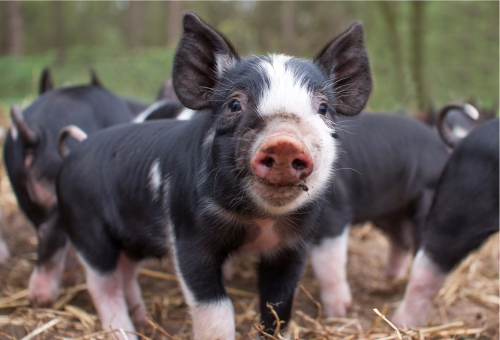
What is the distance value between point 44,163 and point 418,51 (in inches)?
318

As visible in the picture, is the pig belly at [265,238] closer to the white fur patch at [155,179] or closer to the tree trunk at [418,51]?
the white fur patch at [155,179]

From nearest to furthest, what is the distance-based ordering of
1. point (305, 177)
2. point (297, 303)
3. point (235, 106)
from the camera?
point (305, 177)
point (235, 106)
point (297, 303)

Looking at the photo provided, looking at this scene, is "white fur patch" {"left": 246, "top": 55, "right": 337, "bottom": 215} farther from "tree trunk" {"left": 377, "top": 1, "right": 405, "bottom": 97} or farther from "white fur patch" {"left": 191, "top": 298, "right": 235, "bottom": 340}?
"tree trunk" {"left": 377, "top": 1, "right": 405, "bottom": 97}

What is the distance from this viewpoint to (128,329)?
308 centimetres

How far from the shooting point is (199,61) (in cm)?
267

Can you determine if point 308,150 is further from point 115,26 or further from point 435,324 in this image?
point 115,26

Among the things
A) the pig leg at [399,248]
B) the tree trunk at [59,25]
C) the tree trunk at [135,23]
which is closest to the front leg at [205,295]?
the pig leg at [399,248]

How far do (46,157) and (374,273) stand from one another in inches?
108

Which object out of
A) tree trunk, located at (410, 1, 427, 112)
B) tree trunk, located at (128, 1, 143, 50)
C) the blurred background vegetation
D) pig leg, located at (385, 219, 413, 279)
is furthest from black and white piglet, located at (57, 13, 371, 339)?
tree trunk, located at (128, 1, 143, 50)

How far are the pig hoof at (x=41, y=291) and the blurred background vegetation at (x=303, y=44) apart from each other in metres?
4.89

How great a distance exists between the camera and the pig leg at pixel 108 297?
305cm

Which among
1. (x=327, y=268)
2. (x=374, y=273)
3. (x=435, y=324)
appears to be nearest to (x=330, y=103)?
(x=327, y=268)

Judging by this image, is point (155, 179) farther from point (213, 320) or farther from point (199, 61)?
point (213, 320)

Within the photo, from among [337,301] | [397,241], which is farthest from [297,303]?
[397,241]
